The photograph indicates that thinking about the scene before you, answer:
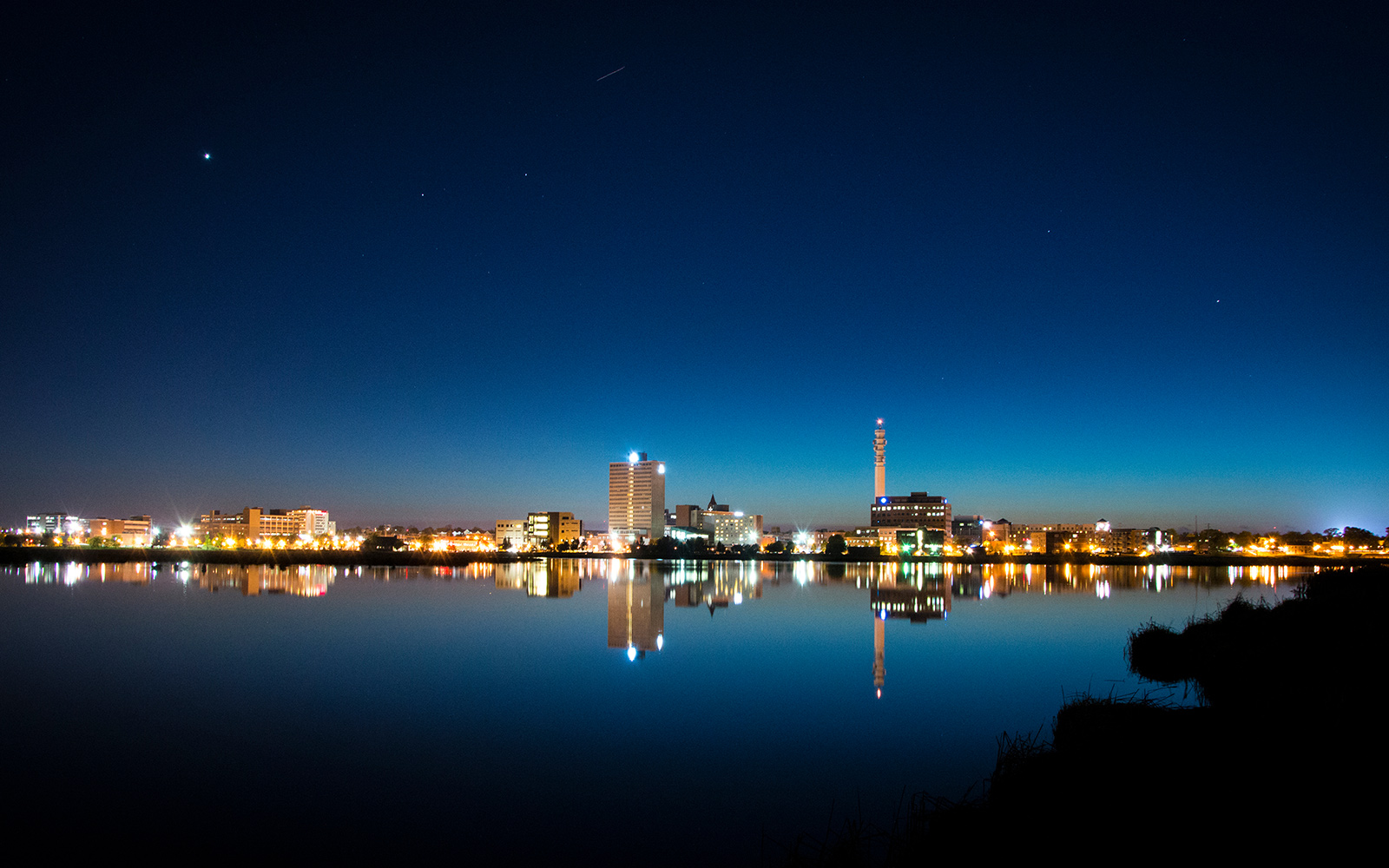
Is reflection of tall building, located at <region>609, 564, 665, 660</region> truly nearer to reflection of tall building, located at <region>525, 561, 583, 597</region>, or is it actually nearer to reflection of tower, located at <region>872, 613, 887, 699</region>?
reflection of tall building, located at <region>525, 561, 583, 597</region>

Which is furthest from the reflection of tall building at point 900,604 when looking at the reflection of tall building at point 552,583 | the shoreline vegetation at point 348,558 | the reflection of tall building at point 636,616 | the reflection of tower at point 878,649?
the shoreline vegetation at point 348,558

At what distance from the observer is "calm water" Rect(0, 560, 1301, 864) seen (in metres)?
11.3

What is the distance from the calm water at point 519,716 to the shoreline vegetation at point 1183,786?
75.8 inches

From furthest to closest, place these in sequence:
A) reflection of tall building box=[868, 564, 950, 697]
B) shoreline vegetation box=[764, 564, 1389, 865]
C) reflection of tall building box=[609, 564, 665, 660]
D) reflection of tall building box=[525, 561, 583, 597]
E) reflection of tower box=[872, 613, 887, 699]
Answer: reflection of tall building box=[525, 561, 583, 597] → reflection of tall building box=[609, 564, 665, 660] → reflection of tall building box=[868, 564, 950, 697] → reflection of tower box=[872, 613, 887, 699] → shoreline vegetation box=[764, 564, 1389, 865]

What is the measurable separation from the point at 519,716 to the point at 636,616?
21.7m

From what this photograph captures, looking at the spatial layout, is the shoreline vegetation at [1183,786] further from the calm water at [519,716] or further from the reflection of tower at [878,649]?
the reflection of tower at [878,649]

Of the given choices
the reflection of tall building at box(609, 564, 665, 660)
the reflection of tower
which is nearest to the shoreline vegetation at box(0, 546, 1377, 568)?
the reflection of tall building at box(609, 564, 665, 660)

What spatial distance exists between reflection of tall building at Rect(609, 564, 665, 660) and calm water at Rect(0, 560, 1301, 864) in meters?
0.33

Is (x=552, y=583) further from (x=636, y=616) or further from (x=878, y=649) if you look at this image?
(x=878, y=649)

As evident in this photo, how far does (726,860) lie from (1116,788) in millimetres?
4575

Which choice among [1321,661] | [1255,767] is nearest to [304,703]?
[1255,767]

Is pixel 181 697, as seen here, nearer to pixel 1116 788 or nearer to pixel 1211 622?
pixel 1116 788

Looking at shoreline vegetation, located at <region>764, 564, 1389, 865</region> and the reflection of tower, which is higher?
shoreline vegetation, located at <region>764, 564, 1389, 865</region>

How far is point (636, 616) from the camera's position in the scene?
1529 inches
